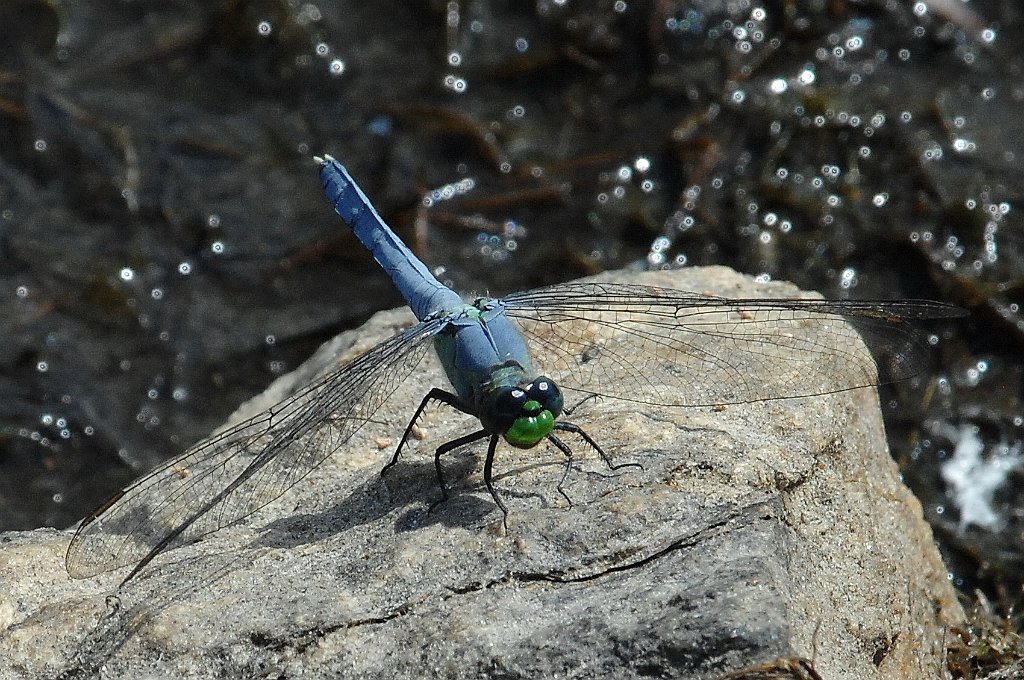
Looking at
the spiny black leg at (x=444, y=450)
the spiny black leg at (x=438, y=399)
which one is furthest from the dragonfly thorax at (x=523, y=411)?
the spiny black leg at (x=438, y=399)

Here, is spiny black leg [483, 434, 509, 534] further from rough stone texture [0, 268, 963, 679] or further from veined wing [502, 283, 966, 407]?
veined wing [502, 283, 966, 407]

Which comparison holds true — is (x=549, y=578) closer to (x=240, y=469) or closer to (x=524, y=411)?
(x=524, y=411)

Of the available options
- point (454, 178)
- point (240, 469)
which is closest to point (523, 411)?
point (240, 469)

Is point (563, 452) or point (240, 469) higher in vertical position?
point (240, 469)

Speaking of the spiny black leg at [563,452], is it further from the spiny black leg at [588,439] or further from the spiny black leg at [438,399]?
the spiny black leg at [438,399]

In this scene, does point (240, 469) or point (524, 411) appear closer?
point (524, 411)

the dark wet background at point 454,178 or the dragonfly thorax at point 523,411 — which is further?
the dark wet background at point 454,178

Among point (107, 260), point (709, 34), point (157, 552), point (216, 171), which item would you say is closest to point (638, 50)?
point (709, 34)
